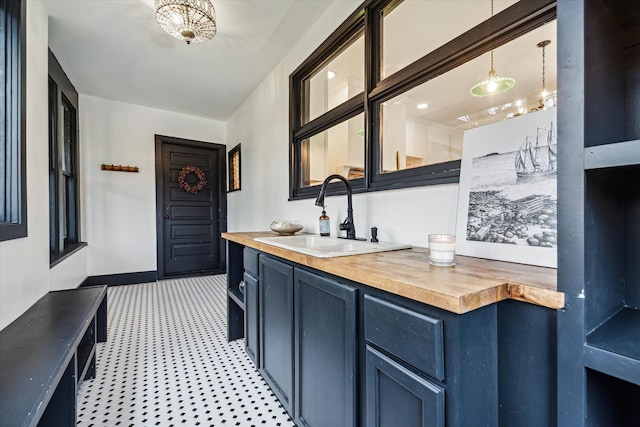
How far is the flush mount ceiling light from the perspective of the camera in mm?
1914

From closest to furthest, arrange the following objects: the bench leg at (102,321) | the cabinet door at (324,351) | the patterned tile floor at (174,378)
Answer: the cabinet door at (324,351) < the patterned tile floor at (174,378) < the bench leg at (102,321)

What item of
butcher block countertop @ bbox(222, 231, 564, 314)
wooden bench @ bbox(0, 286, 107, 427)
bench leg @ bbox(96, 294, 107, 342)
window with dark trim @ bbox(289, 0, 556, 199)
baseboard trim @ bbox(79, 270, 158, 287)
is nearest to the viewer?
butcher block countertop @ bbox(222, 231, 564, 314)

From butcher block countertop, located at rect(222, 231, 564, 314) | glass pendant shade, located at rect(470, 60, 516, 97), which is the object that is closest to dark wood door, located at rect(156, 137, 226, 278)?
butcher block countertop, located at rect(222, 231, 564, 314)

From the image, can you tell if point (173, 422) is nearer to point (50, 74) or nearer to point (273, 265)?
point (273, 265)

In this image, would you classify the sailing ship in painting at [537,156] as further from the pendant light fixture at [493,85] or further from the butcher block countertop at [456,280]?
the pendant light fixture at [493,85]

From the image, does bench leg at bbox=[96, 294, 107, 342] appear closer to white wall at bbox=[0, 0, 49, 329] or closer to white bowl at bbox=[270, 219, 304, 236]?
white wall at bbox=[0, 0, 49, 329]

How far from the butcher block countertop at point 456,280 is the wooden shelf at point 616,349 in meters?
0.08

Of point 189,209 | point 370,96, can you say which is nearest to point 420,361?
point 370,96

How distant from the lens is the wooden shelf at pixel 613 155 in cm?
50

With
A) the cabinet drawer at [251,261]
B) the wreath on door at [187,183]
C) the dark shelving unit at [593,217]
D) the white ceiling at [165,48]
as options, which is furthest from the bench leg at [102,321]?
the wreath on door at [187,183]

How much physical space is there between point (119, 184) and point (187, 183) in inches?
35.6

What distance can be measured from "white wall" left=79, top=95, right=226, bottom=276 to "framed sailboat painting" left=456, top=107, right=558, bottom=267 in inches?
177

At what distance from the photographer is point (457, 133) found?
1366 millimetres

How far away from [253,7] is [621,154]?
97.3 inches
